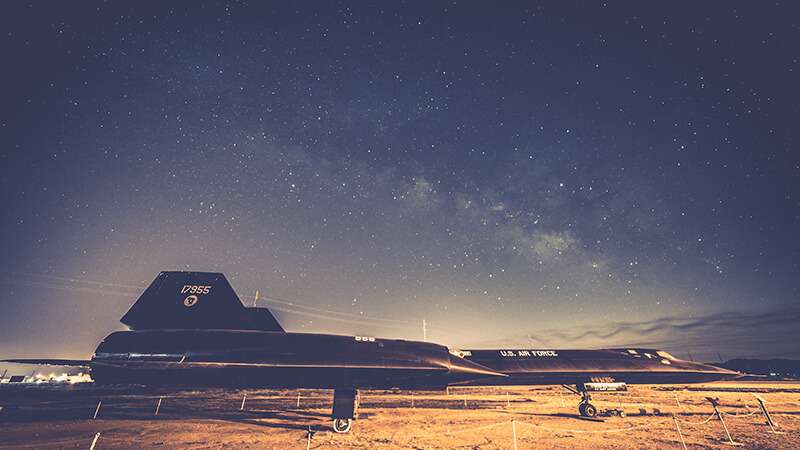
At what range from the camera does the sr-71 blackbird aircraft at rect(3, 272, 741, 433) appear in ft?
42.5

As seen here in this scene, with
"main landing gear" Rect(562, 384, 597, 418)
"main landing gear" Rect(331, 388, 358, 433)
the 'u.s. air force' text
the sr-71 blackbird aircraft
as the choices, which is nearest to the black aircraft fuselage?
the sr-71 blackbird aircraft

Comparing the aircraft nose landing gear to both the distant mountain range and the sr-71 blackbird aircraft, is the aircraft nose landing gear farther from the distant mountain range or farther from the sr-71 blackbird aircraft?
the distant mountain range

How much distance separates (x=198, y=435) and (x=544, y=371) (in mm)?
15468

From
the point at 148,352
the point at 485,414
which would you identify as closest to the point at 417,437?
the point at 485,414

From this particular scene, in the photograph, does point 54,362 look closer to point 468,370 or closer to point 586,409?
point 468,370

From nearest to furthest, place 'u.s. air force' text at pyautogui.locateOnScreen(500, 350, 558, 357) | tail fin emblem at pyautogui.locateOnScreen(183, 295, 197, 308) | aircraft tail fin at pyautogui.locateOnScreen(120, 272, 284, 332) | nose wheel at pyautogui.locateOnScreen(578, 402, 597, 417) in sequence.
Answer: aircraft tail fin at pyautogui.locateOnScreen(120, 272, 284, 332)
tail fin emblem at pyautogui.locateOnScreen(183, 295, 197, 308)
nose wheel at pyautogui.locateOnScreen(578, 402, 597, 417)
'u.s. air force' text at pyautogui.locateOnScreen(500, 350, 558, 357)

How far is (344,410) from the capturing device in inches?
520

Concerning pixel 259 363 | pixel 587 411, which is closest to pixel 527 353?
pixel 587 411

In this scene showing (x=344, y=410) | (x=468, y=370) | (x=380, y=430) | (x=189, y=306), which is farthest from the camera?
(x=189, y=306)

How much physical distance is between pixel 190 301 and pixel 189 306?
0.81 feet

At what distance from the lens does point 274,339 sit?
14.7 meters

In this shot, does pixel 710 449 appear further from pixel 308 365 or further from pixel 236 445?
pixel 236 445

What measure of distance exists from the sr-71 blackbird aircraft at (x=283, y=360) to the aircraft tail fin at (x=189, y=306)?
0.04 m

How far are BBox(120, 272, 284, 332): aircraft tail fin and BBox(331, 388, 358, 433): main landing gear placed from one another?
6.03 m
